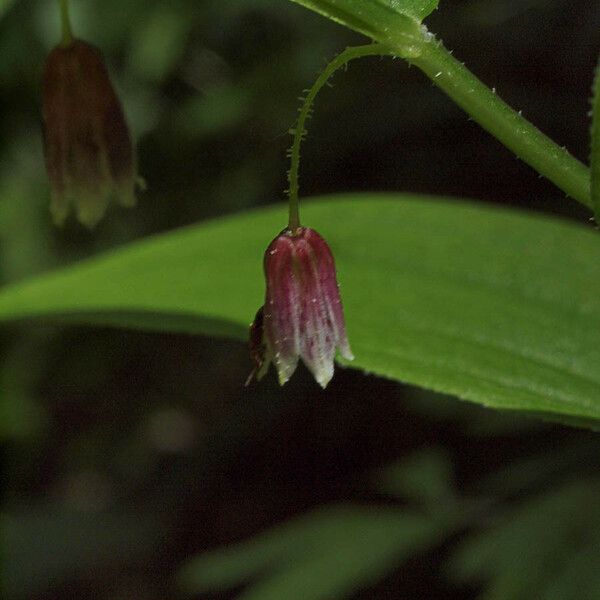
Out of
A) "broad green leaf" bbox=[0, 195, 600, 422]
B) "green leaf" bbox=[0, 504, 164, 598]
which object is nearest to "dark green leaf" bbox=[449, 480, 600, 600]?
"broad green leaf" bbox=[0, 195, 600, 422]

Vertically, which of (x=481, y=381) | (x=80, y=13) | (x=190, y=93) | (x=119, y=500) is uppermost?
(x=190, y=93)

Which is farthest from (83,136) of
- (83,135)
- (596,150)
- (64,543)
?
(64,543)

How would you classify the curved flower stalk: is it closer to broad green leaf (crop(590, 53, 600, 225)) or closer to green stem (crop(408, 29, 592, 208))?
green stem (crop(408, 29, 592, 208))

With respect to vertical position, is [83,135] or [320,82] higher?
[83,135]

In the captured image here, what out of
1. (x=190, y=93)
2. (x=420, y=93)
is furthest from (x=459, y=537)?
(x=190, y=93)

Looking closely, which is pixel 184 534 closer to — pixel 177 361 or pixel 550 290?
pixel 177 361

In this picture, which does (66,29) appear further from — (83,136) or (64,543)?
(64,543)
